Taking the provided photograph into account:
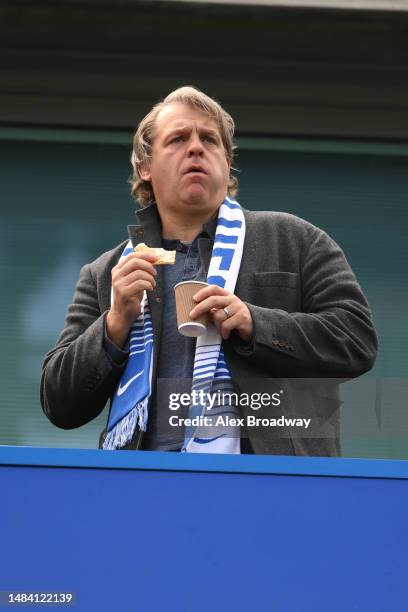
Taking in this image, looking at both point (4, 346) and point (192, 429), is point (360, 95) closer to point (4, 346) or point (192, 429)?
point (4, 346)

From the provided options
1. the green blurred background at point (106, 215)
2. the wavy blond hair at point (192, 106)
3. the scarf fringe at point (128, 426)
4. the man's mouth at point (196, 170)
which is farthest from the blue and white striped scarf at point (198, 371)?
the green blurred background at point (106, 215)

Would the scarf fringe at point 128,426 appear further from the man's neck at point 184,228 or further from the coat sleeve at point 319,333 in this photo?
the man's neck at point 184,228

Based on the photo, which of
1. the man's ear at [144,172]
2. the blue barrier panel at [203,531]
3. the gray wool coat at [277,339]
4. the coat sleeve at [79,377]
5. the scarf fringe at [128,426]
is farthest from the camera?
the man's ear at [144,172]

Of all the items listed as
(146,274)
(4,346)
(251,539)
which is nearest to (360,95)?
(4,346)

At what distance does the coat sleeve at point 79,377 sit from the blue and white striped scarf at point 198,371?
0.04 metres

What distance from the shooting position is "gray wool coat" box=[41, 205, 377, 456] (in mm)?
2600

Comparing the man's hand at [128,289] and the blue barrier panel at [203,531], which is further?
the man's hand at [128,289]

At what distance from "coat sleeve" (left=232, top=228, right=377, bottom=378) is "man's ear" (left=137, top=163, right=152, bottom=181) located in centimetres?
48

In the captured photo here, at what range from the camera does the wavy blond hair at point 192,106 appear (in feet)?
10.3

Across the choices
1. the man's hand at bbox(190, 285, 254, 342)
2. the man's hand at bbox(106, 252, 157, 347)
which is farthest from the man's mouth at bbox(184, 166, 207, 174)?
the man's hand at bbox(190, 285, 254, 342)

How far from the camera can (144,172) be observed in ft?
10.6

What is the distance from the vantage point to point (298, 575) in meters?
2.40

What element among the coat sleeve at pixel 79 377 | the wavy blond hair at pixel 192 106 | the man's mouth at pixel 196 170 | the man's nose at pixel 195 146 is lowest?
the coat sleeve at pixel 79 377

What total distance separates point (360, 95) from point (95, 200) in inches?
52.1
